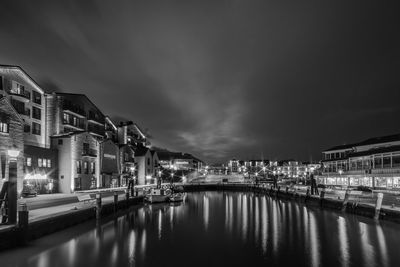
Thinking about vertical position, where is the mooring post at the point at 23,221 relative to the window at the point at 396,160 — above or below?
below

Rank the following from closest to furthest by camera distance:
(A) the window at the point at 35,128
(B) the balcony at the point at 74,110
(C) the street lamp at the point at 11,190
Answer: (C) the street lamp at the point at 11,190 < (A) the window at the point at 35,128 < (B) the balcony at the point at 74,110

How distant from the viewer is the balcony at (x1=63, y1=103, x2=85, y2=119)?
5750 cm

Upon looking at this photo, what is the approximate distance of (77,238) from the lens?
25.0 metres

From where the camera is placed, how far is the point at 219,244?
25859 millimetres

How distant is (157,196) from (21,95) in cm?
2707

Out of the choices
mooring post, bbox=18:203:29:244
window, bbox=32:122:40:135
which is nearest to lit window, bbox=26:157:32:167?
window, bbox=32:122:40:135

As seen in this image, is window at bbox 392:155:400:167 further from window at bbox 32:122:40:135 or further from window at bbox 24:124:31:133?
window at bbox 24:124:31:133

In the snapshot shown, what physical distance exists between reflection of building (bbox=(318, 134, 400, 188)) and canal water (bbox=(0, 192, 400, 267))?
2537 centimetres

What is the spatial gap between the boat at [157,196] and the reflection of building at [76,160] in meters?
10.6

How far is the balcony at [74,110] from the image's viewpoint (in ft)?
189

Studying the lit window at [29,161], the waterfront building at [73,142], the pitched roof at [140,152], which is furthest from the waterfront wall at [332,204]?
the lit window at [29,161]

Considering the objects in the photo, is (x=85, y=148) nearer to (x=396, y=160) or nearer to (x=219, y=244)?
(x=219, y=244)

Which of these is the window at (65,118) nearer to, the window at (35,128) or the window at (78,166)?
the window at (35,128)

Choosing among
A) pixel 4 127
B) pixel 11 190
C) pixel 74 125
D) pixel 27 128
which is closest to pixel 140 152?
pixel 74 125
